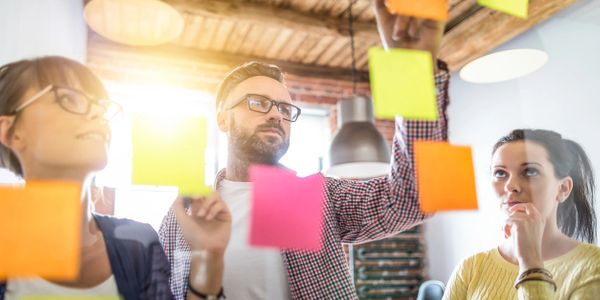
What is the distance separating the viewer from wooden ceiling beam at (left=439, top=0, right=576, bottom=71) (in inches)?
30.5

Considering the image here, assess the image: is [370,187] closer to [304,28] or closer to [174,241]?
[174,241]

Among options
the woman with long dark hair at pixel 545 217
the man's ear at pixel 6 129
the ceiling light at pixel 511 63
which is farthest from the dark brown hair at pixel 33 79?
the ceiling light at pixel 511 63

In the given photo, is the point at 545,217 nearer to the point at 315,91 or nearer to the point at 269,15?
the point at 315,91

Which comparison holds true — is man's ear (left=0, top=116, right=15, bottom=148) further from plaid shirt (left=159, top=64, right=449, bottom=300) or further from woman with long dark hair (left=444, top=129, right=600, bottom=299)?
woman with long dark hair (left=444, top=129, right=600, bottom=299)

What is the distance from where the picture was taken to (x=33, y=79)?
0.35m

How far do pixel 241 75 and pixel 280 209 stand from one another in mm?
200

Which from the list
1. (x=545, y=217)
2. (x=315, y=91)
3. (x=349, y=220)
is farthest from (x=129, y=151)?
(x=315, y=91)

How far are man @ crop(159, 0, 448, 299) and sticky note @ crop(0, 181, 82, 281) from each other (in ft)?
0.37

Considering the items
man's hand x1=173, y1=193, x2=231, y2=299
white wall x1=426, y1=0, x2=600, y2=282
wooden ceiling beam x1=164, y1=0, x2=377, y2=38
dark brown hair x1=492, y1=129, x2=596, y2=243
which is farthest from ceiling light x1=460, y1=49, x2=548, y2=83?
man's hand x1=173, y1=193, x2=231, y2=299

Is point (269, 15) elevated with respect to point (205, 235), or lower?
elevated

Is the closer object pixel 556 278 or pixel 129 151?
pixel 129 151

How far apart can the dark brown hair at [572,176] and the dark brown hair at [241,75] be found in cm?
33

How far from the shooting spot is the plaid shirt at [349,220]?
0.44 meters

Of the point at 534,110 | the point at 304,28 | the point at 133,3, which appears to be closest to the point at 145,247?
the point at 133,3
